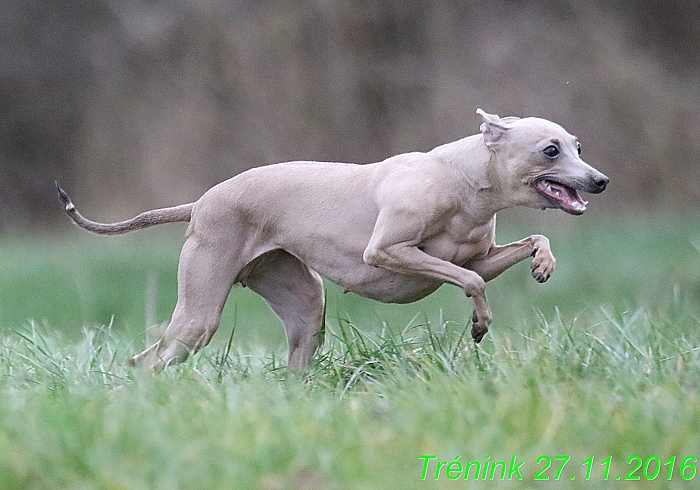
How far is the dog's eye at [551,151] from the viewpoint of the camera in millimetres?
4727

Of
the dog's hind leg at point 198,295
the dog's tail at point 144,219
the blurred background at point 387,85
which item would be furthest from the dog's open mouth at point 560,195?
the blurred background at point 387,85

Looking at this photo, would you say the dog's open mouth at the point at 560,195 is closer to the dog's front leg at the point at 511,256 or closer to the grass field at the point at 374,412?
the dog's front leg at the point at 511,256

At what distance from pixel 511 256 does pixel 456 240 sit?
29 cm

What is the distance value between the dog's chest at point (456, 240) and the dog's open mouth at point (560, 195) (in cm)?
36

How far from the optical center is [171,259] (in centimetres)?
1230

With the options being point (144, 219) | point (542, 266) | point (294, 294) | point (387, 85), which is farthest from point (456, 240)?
point (387, 85)

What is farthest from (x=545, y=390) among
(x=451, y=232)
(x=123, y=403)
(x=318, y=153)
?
(x=318, y=153)

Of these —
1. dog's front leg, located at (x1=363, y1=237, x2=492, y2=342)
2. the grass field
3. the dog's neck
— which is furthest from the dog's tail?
the dog's neck

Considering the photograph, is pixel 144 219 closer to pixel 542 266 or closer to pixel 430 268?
pixel 430 268

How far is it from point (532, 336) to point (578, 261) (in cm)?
557

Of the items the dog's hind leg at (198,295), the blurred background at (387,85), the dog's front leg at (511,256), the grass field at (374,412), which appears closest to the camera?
the grass field at (374,412)

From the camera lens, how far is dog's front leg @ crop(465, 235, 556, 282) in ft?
16.1

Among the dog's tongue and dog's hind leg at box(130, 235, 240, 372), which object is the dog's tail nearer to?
dog's hind leg at box(130, 235, 240, 372)

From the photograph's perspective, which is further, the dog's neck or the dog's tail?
the dog's tail
